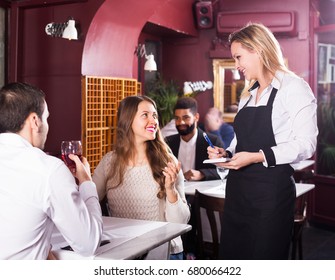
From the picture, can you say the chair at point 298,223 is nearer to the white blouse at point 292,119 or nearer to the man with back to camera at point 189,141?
the man with back to camera at point 189,141

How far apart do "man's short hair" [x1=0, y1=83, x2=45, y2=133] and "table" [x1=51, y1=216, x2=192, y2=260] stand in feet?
1.55

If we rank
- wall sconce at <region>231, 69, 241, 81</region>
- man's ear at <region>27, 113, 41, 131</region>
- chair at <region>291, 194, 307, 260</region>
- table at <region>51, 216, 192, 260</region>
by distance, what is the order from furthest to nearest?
wall sconce at <region>231, 69, 241, 81</region>
chair at <region>291, 194, 307, 260</region>
table at <region>51, 216, 192, 260</region>
man's ear at <region>27, 113, 41, 131</region>

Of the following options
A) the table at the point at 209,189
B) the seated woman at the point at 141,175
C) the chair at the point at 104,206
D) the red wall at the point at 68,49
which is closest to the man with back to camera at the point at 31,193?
the seated woman at the point at 141,175

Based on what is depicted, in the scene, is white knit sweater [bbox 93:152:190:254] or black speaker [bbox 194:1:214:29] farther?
black speaker [bbox 194:1:214:29]

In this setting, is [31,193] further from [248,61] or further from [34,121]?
[248,61]

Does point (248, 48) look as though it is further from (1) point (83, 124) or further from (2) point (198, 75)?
(2) point (198, 75)

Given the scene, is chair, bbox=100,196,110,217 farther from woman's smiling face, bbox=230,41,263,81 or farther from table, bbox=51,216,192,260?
woman's smiling face, bbox=230,41,263,81

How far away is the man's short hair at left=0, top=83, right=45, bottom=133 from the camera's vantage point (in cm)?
158

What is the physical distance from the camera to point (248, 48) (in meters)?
2.10

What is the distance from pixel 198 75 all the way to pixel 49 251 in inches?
217

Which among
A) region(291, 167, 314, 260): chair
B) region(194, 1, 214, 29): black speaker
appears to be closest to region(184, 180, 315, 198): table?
region(291, 167, 314, 260): chair

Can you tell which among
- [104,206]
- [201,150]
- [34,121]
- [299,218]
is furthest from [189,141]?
[34,121]

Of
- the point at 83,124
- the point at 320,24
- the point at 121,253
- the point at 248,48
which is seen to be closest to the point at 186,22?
the point at 320,24

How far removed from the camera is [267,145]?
6.91 feet
